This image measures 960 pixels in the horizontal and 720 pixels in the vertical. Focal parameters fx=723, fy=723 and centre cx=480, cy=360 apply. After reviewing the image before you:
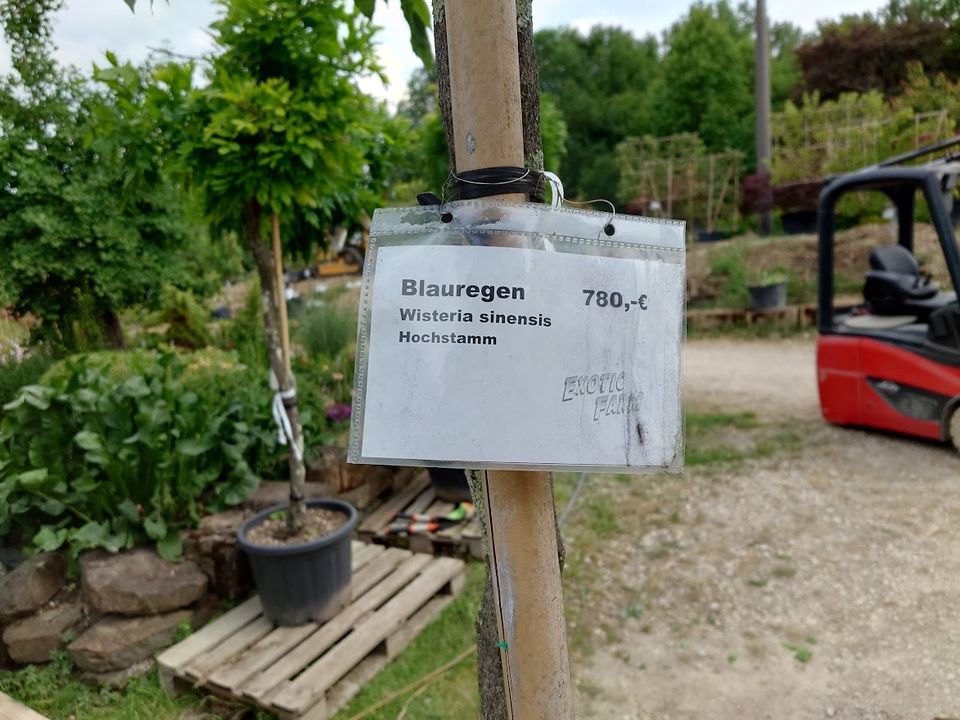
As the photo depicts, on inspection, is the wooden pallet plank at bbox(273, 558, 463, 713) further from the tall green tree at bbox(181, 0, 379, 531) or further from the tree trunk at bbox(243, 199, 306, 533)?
the tall green tree at bbox(181, 0, 379, 531)

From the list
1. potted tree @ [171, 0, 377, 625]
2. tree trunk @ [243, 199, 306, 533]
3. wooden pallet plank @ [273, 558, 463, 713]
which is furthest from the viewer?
tree trunk @ [243, 199, 306, 533]

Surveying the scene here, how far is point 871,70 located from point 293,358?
19.9 m

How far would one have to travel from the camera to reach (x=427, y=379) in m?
1.03

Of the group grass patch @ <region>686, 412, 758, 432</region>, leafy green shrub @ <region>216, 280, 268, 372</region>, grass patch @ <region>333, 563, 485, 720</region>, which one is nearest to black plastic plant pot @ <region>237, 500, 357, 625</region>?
grass patch @ <region>333, 563, 485, 720</region>

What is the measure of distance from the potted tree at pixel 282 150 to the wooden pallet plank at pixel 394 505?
2.77ft

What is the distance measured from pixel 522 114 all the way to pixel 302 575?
2121 millimetres

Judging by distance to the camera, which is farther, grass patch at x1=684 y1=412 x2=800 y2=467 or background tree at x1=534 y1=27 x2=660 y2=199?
background tree at x1=534 y1=27 x2=660 y2=199

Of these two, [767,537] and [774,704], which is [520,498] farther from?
[767,537]

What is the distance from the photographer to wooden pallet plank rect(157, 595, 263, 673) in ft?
8.71

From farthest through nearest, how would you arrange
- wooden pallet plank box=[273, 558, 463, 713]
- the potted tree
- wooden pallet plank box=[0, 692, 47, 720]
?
the potted tree < wooden pallet plank box=[273, 558, 463, 713] < wooden pallet plank box=[0, 692, 47, 720]

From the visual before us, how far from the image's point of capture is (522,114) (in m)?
1.27

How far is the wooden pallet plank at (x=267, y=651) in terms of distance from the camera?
254cm

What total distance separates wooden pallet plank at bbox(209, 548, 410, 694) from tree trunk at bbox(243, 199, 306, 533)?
1.30 ft

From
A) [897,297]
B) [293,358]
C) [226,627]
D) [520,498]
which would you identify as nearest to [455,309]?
[520,498]
